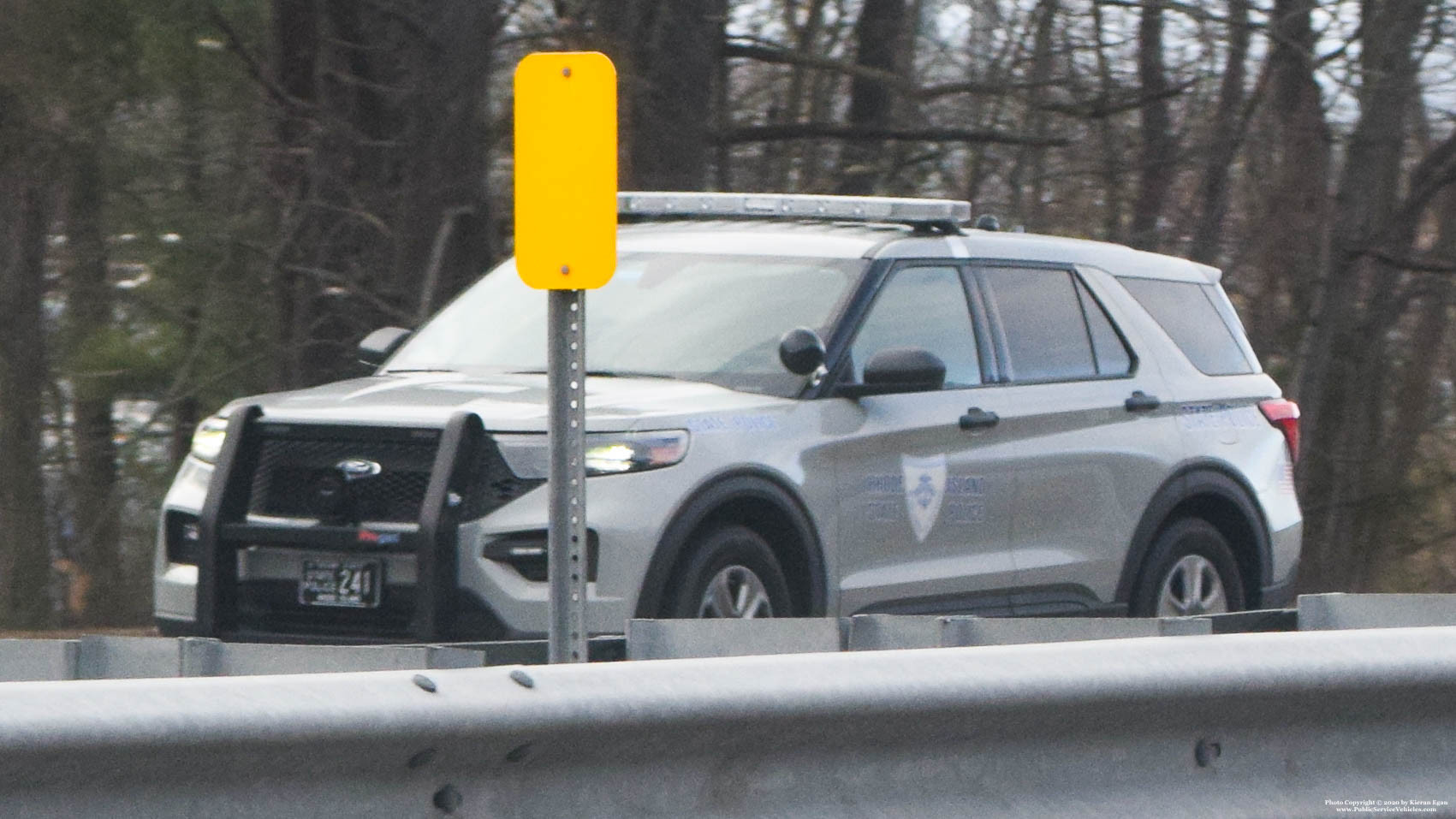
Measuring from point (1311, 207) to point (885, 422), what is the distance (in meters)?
6.53

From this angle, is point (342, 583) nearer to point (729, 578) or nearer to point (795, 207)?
point (729, 578)

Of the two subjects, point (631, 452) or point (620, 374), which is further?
point (620, 374)

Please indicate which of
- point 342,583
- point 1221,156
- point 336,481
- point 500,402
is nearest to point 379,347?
point 500,402

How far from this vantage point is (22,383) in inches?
464

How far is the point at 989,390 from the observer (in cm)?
740

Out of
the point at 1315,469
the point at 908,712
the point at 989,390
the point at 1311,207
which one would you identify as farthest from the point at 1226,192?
the point at 908,712

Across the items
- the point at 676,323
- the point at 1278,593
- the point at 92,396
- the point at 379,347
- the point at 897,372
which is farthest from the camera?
the point at 92,396

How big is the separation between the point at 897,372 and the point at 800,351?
1.13 feet

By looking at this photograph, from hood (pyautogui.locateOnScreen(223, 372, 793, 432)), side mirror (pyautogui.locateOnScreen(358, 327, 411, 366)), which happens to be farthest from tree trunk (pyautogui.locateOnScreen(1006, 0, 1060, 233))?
hood (pyautogui.locateOnScreen(223, 372, 793, 432))

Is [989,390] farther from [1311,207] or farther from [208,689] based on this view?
[1311,207]

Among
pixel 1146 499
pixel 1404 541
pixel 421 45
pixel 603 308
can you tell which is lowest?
pixel 1404 541

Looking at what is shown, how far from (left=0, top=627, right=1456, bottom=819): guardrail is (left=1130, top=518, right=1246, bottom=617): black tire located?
3.96m

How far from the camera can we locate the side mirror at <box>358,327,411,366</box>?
7738 mm

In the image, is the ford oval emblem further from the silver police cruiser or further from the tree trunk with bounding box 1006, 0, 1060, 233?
the tree trunk with bounding box 1006, 0, 1060, 233
